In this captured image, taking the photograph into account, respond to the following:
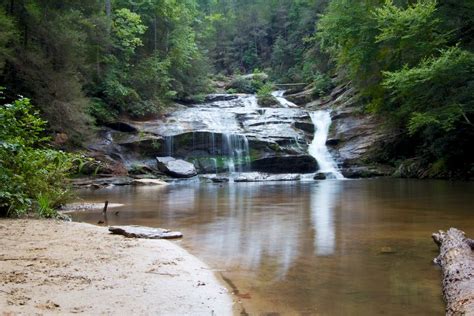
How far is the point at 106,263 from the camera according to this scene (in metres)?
4.32

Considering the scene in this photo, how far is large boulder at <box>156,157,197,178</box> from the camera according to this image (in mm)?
21333

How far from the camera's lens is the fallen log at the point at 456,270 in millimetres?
3172

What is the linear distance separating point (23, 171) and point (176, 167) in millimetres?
A: 13934

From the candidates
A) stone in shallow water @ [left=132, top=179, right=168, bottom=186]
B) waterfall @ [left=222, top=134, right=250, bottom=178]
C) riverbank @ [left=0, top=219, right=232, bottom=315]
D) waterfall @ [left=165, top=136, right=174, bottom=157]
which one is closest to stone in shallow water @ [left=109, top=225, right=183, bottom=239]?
riverbank @ [left=0, top=219, right=232, bottom=315]

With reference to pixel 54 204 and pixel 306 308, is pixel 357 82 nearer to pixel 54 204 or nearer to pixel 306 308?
pixel 54 204

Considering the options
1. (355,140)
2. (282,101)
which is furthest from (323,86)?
(355,140)

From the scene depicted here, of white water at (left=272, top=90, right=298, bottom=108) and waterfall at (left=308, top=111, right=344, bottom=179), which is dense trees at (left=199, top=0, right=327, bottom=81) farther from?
waterfall at (left=308, top=111, right=344, bottom=179)

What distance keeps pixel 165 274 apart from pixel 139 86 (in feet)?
78.6

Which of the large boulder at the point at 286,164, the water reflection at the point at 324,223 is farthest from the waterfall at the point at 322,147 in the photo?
the water reflection at the point at 324,223

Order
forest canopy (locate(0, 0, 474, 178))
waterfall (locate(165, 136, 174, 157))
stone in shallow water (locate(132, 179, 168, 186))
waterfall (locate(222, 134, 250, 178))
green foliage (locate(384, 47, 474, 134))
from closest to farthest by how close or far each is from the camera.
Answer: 1. green foliage (locate(384, 47, 474, 134))
2. forest canopy (locate(0, 0, 474, 178))
3. stone in shallow water (locate(132, 179, 168, 186))
4. waterfall (locate(222, 134, 250, 178))
5. waterfall (locate(165, 136, 174, 157))

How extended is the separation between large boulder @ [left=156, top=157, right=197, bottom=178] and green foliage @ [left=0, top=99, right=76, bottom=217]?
1226 cm

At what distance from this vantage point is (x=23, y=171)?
7762 mm

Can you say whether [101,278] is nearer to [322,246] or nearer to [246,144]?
[322,246]

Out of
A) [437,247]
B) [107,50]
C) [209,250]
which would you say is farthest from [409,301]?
[107,50]
